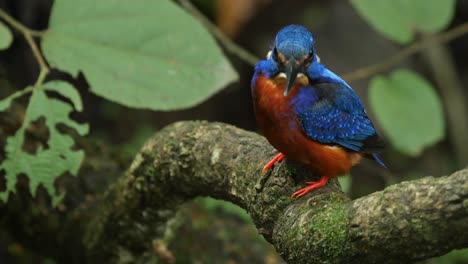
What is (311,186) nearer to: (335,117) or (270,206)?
(270,206)

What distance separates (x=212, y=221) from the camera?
413cm

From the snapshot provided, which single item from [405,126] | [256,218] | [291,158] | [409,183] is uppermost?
[409,183]

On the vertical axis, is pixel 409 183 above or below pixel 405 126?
above

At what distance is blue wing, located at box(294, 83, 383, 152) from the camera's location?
8.32ft

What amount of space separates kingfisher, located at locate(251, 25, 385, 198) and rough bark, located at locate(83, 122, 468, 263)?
9 centimetres

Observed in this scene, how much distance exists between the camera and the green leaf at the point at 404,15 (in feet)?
12.7

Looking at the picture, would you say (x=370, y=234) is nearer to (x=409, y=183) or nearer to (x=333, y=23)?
(x=409, y=183)

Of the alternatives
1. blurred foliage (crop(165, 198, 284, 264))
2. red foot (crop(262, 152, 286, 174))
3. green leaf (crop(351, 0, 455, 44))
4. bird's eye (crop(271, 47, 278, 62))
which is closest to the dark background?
blurred foliage (crop(165, 198, 284, 264))

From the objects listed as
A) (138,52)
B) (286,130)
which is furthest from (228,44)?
(286,130)

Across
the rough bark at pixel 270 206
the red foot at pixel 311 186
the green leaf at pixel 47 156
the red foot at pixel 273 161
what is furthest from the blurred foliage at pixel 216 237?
the red foot at pixel 311 186

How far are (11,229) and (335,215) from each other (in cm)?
234

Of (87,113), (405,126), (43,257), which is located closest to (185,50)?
(405,126)

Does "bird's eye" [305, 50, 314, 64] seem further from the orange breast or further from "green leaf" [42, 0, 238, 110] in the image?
"green leaf" [42, 0, 238, 110]

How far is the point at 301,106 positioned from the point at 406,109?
4.94 feet
